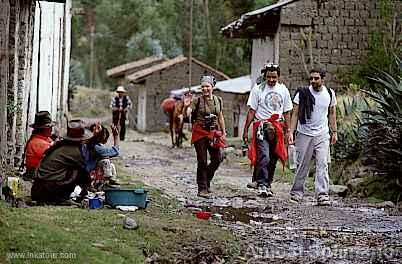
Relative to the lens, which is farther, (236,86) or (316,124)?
(236,86)

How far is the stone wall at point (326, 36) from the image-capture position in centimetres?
2116

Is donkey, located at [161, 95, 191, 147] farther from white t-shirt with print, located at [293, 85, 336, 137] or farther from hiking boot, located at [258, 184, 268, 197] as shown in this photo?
white t-shirt with print, located at [293, 85, 336, 137]

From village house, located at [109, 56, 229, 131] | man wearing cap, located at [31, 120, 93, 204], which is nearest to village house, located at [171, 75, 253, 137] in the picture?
village house, located at [109, 56, 229, 131]

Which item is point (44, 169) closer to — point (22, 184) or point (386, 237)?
point (22, 184)

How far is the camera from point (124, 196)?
9.52 meters

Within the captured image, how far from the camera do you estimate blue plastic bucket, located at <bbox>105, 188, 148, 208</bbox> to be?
9.51 m

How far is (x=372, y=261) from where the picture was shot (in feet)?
25.7

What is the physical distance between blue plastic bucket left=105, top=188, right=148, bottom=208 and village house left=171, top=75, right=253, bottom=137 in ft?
65.7

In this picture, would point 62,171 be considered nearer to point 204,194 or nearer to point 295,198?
point 204,194

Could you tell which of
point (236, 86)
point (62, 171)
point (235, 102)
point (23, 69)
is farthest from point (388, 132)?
point (235, 102)

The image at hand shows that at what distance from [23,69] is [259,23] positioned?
1060 centimetres

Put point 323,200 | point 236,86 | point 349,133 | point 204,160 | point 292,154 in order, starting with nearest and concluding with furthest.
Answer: point 323,200
point 204,160
point 292,154
point 349,133
point 236,86

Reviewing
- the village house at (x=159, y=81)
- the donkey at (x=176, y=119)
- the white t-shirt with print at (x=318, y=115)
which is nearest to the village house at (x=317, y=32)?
the donkey at (x=176, y=119)

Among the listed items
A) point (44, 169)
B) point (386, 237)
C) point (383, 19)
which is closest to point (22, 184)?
point (44, 169)
